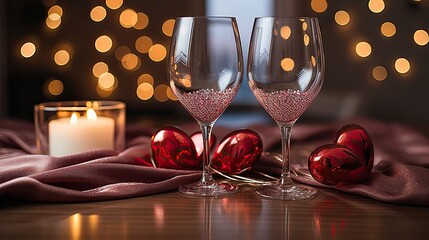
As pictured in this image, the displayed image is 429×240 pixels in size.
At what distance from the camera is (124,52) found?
4102 mm

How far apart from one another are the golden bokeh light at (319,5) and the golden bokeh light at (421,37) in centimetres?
61

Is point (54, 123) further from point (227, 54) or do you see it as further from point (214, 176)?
point (227, 54)

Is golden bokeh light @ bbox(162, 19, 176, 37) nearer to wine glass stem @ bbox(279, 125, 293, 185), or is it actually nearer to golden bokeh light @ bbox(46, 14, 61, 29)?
golden bokeh light @ bbox(46, 14, 61, 29)

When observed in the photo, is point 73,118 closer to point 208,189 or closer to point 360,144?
point 208,189

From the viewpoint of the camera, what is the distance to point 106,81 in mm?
4145

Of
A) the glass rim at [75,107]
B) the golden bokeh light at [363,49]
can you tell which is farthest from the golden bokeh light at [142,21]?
the glass rim at [75,107]

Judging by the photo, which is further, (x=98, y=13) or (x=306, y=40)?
(x=98, y=13)

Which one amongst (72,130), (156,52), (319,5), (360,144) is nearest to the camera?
(360,144)

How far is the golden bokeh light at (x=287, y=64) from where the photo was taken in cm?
83

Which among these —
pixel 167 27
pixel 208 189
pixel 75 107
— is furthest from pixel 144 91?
pixel 208 189

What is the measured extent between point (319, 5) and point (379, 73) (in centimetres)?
59

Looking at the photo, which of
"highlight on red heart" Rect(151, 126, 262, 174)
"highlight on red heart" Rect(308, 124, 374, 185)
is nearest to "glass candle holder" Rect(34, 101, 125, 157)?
"highlight on red heart" Rect(151, 126, 262, 174)

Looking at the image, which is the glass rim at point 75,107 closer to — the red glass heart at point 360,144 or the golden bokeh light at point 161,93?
the red glass heart at point 360,144

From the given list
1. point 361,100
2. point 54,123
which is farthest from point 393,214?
point 361,100
